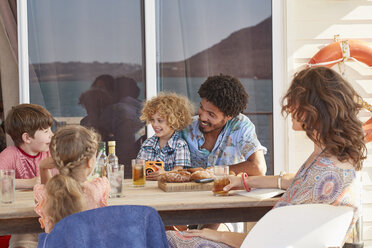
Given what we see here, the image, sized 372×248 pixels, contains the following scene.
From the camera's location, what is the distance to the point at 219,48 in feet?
11.9

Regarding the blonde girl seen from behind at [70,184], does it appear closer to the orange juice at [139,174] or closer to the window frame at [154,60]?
the orange juice at [139,174]

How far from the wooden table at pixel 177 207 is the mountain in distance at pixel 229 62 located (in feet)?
5.19

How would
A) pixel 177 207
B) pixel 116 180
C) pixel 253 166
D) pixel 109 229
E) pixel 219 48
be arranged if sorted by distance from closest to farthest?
pixel 109 229, pixel 177 207, pixel 116 180, pixel 253 166, pixel 219 48

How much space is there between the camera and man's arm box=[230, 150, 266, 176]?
2.65 m

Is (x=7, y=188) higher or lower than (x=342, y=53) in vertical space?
lower

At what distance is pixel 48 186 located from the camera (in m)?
1.70

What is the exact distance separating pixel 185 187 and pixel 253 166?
2.20 ft

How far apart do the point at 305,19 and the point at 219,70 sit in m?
0.70

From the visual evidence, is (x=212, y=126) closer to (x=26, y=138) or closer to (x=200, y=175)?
(x=200, y=175)

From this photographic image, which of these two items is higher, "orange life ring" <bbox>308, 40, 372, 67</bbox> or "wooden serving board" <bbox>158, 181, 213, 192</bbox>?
"orange life ring" <bbox>308, 40, 372, 67</bbox>

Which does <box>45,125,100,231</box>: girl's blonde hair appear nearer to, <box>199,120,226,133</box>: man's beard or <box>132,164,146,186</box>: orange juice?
<box>132,164,146,186</box>: orange juice

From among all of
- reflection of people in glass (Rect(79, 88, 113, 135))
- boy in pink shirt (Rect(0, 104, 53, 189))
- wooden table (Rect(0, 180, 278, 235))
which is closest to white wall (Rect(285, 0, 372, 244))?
reflection of people in glass (Rect(79, 88, 113, 135))

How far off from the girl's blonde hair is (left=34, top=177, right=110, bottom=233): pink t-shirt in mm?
33

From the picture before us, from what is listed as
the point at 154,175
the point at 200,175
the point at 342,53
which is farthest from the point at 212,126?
the point at 342,53
